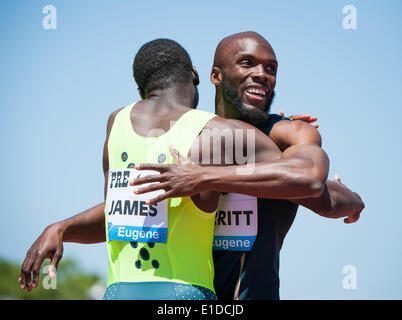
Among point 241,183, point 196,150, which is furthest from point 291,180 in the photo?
point 196,150

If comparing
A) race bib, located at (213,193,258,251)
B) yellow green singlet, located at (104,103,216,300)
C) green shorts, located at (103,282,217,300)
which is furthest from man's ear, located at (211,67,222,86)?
green shorts, located at (103,282,217,300)

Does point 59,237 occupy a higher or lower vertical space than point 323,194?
lower

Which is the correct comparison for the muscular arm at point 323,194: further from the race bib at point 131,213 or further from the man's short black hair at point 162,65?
the race bib at point 131,213

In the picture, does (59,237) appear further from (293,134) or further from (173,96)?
(293,134)

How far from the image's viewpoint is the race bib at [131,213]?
3.80 m

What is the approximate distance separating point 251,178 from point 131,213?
0.86 meters

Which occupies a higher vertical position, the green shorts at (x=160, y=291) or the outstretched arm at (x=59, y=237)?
the outstretched arm at (x=59, y=237)

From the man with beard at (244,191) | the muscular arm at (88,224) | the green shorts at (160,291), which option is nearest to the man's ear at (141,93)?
the muscular arm at (88,224)

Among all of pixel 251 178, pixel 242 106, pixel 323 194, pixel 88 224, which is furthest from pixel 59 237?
pixel 323 194

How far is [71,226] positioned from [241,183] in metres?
1.55

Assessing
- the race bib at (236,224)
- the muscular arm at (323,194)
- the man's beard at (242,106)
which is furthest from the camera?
the man's beard at (242,106)

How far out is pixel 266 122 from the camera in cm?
482

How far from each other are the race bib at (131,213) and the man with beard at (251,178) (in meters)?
0.30

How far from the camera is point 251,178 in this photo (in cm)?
364
